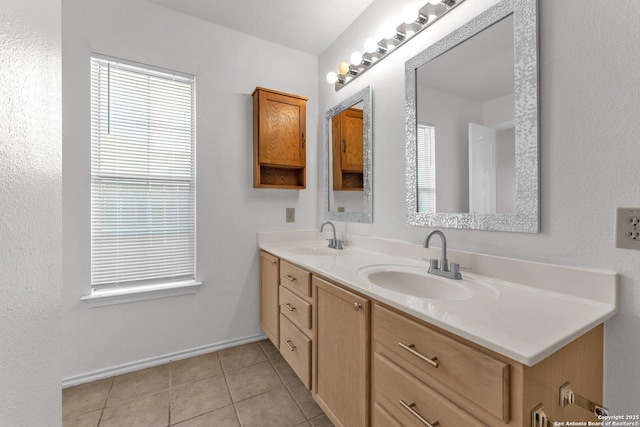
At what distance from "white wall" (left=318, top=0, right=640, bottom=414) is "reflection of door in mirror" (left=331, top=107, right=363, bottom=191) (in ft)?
3.37

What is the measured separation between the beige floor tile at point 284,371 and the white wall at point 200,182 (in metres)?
0.35

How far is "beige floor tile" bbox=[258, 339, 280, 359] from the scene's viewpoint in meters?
2.04

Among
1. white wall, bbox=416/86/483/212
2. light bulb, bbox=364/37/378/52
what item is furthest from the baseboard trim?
light bulb, bbox=364/37/378/52

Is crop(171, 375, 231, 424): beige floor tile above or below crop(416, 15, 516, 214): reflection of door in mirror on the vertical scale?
below

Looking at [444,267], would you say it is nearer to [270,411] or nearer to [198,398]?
[270,411]

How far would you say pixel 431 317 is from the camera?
77 centimetres

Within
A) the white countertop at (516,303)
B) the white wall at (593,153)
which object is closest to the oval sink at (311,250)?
the white countertop at (516,303)

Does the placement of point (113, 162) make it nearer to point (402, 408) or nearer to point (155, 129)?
point (155, 129)

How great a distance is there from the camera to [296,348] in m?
1.58

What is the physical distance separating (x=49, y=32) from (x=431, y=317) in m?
1.32

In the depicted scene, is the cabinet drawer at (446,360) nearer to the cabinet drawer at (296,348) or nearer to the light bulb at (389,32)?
the cabinet drawer at (296,348)

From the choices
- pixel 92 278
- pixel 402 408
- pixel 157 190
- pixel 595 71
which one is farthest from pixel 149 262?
pixel 595 71

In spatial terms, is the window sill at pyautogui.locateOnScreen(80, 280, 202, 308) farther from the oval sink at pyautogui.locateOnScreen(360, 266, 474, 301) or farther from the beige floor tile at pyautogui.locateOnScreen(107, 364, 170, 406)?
the oval sink at pyautogui.locateOnScreen(360, 266, 474, 301)

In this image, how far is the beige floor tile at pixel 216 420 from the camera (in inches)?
54.7
